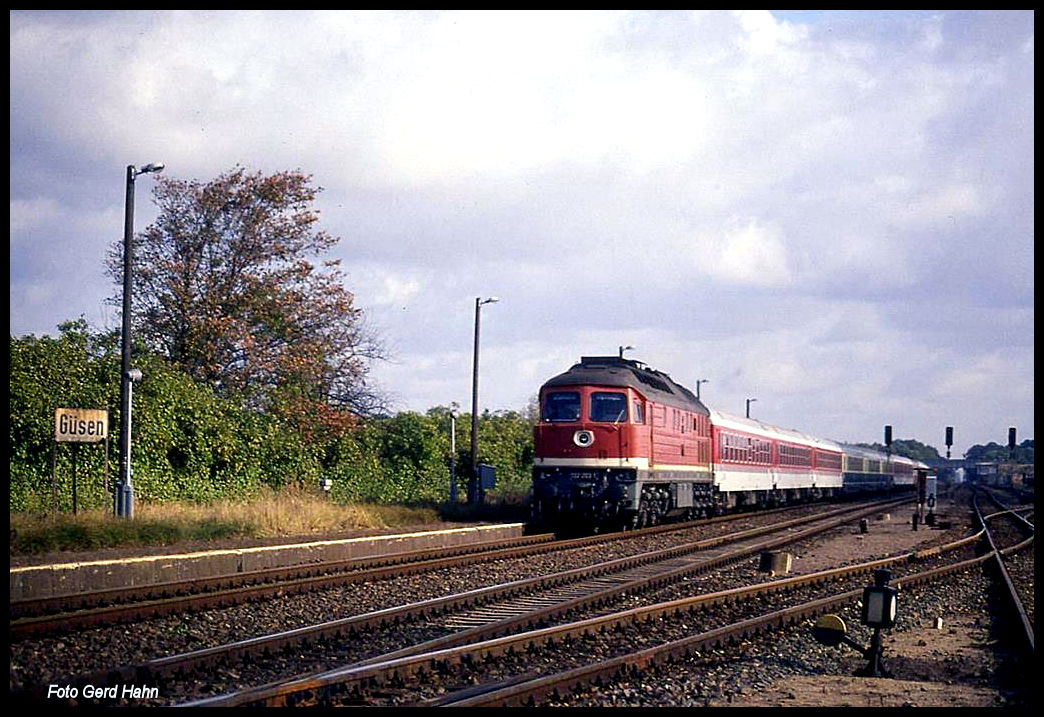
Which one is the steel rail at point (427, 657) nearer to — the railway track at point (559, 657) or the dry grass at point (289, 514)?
the railway track at point (559, 657)

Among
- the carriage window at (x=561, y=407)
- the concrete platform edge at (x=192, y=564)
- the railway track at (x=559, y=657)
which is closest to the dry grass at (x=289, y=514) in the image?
the concrete platform edge at (x=192, y=564)

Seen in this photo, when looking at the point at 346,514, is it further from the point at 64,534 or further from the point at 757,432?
the point at 757,432

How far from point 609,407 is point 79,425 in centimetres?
1086

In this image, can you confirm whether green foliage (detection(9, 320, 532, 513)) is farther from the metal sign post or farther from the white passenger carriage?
the white passenger carriage

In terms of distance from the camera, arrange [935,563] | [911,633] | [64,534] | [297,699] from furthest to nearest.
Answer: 1. [935,563]
2. [64,534]
3. [911,633]
4. [297,699]

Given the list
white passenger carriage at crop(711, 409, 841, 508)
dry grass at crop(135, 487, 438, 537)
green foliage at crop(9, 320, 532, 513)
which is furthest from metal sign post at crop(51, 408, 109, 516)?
white passenger carriage at crop(711, 409, 841, 508)

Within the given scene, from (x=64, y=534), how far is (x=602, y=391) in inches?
455

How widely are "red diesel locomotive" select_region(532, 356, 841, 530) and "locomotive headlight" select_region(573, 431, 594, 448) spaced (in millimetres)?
13

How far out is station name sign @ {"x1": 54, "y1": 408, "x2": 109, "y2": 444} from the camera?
18.9m

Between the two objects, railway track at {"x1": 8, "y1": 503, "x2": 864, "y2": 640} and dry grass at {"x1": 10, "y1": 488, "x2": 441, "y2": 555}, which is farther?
A: dry grass at {"x1": 10, "y1": 488, "x2": 441, "y2": 555}

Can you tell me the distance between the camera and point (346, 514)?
81.0 feet

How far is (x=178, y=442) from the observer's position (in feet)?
88.4

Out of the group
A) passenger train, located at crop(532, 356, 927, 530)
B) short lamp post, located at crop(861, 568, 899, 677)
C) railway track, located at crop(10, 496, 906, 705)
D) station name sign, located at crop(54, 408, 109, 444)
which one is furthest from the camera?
passenger train, located at crop(532, 356, 927, 530)
